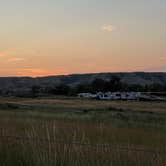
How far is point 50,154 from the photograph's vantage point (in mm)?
6816

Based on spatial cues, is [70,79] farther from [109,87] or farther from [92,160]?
[92,160]

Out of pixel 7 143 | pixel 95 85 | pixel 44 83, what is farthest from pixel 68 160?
pixel 44 83

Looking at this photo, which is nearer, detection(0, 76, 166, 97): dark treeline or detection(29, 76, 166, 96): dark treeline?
detection(0, 76, 166, 97): dark treeline

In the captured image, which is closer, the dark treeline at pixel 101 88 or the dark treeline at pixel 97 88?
the dark treeline at pixel 97 88

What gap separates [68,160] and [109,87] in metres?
142

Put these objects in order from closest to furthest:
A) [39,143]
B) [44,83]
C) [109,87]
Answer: [39,143]
[109,87]
[44,83]

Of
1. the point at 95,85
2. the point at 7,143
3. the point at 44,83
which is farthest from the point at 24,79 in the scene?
the point at 7,143

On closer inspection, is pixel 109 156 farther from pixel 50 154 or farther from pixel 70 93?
pixel 70 93

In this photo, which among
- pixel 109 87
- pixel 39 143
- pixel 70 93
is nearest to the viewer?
pixel 39 143

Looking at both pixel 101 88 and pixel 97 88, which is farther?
pixel 101 88

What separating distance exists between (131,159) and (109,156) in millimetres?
385

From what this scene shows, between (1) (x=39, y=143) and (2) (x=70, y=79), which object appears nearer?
(1) (x=39, y=143)

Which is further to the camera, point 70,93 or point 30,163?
point 70,93

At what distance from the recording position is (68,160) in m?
6.66
